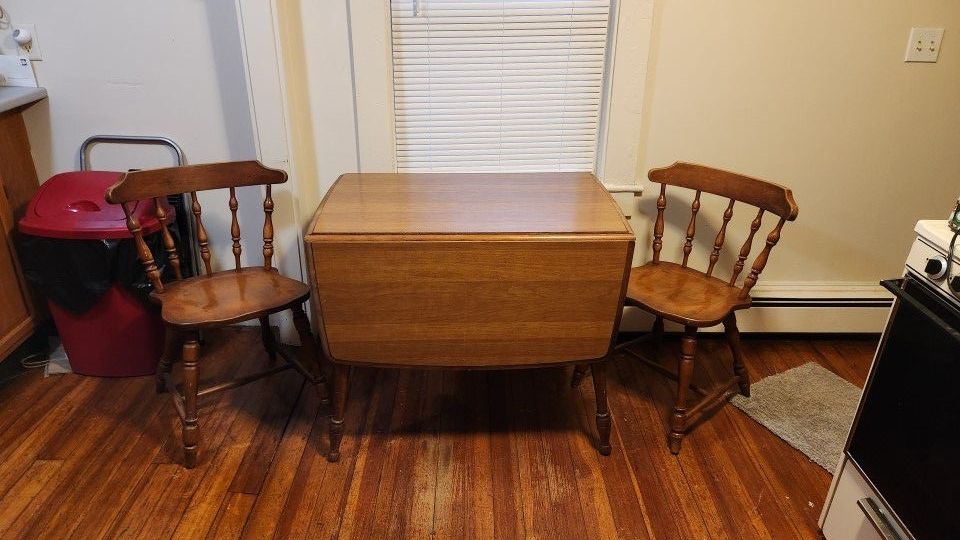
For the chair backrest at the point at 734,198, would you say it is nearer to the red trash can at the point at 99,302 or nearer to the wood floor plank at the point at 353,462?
the wood floor plank at the point at 353,462

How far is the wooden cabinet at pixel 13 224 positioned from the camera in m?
1.96

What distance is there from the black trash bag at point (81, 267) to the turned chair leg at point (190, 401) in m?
0.42

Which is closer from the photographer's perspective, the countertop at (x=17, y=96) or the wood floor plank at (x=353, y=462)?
the wood floor plank at (x=353, y=462)

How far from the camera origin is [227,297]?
176 centimetres

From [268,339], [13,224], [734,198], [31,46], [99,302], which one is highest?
[31,46]

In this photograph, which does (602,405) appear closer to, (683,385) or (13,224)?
(683,385)

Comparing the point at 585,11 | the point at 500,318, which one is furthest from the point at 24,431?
the point at 585,11

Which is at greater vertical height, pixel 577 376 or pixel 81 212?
pixel 81 212

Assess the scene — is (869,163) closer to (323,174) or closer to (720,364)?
(720,364)

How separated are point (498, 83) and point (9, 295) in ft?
5.80

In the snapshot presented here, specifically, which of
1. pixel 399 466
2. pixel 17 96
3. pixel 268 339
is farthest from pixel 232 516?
pixel 17 96

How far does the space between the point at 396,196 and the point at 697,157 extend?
107 cm

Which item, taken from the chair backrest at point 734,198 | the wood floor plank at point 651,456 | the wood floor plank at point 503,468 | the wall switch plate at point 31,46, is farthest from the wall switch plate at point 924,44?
the wall switch plate at point 31,46

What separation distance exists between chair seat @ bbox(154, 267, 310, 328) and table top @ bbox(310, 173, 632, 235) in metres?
0.32
